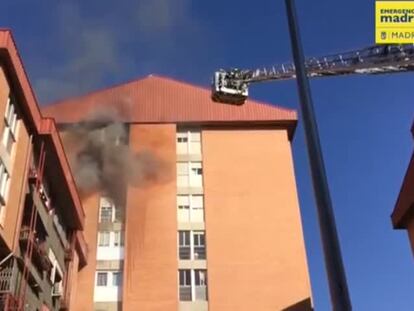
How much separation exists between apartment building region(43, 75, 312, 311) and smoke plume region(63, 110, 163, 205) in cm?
19

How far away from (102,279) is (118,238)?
9.62 feet

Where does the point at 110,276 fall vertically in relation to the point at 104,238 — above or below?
below

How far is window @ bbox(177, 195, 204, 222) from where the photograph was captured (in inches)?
1484

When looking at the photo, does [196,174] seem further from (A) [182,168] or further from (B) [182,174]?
(A) [182,168]

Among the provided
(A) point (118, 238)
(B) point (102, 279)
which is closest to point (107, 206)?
(A) point (118, 238)

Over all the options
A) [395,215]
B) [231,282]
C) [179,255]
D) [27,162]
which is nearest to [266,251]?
[231,282]

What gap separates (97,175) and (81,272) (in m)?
8.13

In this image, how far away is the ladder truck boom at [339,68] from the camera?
84.9ft

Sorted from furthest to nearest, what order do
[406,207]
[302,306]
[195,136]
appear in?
[195,136]
[302,306]
[406,207]

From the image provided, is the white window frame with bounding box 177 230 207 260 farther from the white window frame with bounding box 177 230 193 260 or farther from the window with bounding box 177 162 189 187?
the window with bounding box 177 162 189 187

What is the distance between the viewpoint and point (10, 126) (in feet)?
67.9

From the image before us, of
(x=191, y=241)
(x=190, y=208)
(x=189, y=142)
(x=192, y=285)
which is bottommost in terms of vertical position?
(x=192, y=285)

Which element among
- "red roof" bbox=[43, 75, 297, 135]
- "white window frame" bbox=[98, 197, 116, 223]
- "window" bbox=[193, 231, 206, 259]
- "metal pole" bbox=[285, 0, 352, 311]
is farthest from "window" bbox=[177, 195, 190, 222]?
"metal pole" bbox=[285, 0, 352, 311]

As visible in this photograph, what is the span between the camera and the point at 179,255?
35781mm
